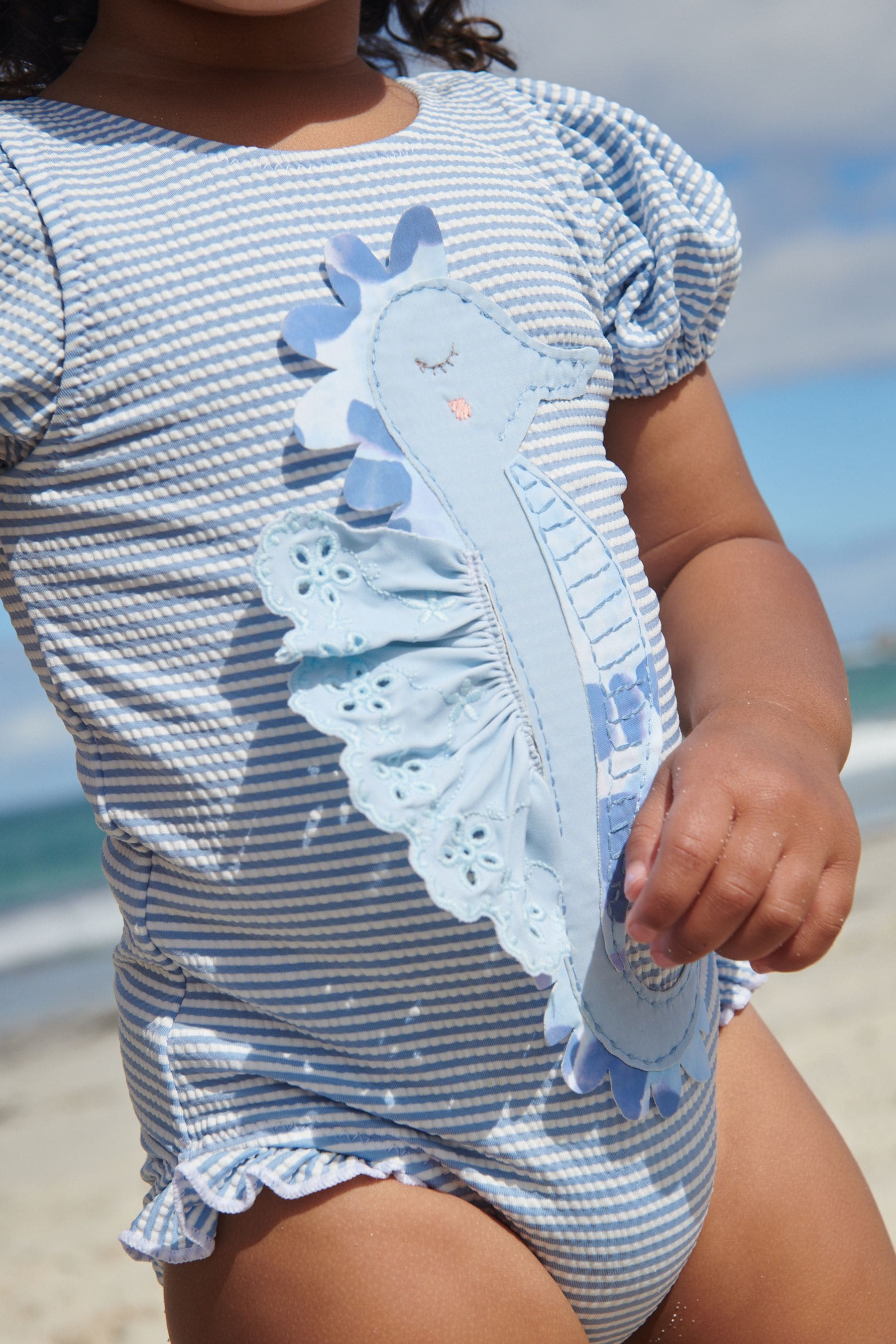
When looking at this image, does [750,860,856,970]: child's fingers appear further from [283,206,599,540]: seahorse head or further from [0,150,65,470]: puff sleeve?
[0,150,65,470]: puff sleeve

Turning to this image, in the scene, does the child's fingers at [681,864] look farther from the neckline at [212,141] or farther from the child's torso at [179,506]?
the neckline at [212,141]

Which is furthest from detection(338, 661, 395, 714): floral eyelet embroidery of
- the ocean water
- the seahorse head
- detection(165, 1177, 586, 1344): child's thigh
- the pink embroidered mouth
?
the ocean water

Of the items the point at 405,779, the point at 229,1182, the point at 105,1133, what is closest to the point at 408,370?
the point at 405,779

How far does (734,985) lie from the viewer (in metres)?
1.16

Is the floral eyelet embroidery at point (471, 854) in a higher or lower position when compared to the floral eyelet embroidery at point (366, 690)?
lower

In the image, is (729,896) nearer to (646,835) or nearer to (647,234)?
(646,835)

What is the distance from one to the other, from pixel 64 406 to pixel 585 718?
45 cm

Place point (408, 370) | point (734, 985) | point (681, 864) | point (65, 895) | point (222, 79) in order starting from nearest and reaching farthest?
point (681, 864) < point (408, 370) < point (222, 79) < point (734, 985) < point (65, 895)

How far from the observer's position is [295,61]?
1.08m

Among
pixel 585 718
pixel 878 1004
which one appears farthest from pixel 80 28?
pixel 878 1004

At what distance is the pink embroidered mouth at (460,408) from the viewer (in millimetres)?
957

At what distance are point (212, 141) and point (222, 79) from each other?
3.4 inches

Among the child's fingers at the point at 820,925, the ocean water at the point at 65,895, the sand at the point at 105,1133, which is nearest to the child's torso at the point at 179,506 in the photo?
the child's fingers at the point at 820,925

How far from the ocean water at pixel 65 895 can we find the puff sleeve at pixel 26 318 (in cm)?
423
